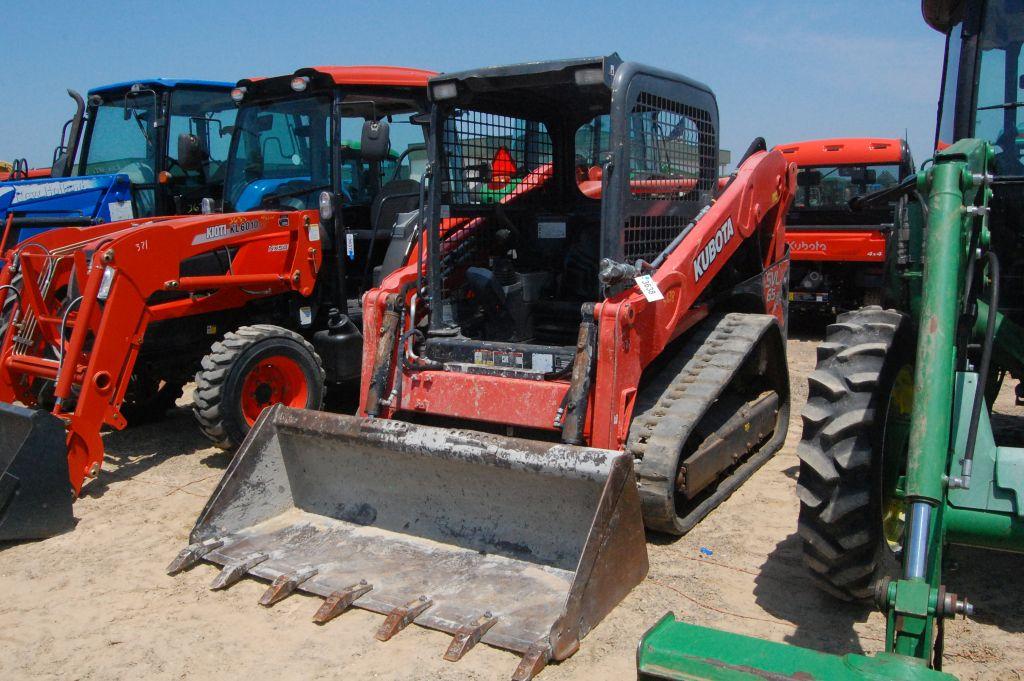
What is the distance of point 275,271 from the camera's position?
241 inches

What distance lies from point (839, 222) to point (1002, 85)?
22.9ft

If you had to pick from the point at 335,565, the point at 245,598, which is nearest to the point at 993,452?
the point at 335,565

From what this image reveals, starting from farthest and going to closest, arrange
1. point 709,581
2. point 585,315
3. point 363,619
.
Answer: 1. point 585,315
2. point 709,581
3. point 363,619

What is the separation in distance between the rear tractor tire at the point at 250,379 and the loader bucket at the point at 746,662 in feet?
11.6

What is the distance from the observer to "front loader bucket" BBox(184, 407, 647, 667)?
10.9 feet

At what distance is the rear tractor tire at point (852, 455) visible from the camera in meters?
2.98

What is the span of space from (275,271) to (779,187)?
11.3 feet

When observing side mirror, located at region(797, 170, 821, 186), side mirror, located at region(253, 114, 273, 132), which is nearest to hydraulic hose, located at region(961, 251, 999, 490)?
side mirror, located at region(253, 114, 273, 132)

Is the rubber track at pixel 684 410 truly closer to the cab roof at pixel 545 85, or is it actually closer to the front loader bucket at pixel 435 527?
the front loader bucket at pixel 435 527

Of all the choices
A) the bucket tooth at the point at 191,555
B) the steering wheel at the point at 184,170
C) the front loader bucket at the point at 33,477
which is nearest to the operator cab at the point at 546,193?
the bucket tooth at the point at 191,555

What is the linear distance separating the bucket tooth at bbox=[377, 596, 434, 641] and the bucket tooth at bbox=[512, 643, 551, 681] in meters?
0.50

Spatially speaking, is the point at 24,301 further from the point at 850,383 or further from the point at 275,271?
the point at 850,383

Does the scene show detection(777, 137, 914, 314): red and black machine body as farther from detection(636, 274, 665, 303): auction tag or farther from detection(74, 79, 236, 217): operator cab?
detection(636, 274, 665, 303): auction tag

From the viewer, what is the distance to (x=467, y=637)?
126 inches
